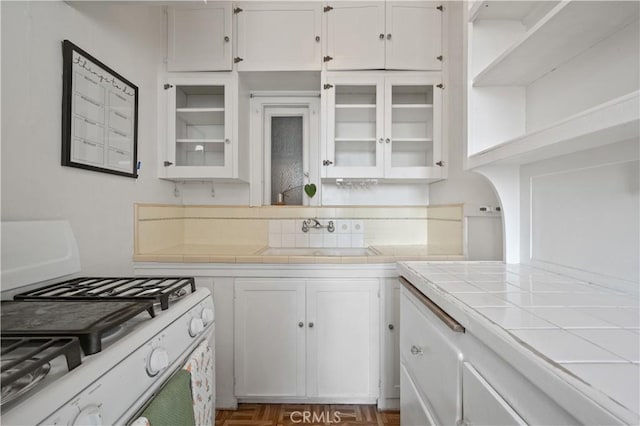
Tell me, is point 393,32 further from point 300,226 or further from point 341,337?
point 341,337

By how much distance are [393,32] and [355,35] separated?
0.25 metres

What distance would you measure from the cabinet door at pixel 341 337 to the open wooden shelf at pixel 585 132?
1.04m

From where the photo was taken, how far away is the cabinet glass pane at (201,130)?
2.10m

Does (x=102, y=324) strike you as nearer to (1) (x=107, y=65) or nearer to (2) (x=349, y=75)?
(1) (x=107, y=65)

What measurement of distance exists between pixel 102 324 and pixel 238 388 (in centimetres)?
132

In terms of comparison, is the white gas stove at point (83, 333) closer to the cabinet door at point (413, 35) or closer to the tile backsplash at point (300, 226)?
the tile backsplash at point (300, 226)

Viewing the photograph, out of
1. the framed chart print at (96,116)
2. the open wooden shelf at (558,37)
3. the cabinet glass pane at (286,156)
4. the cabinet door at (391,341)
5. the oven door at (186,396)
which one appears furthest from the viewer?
the cabinet glass pane at (286,156)

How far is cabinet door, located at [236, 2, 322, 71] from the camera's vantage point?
80.4 inches

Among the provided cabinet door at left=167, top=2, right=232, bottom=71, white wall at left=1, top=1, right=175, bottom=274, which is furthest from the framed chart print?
cabinet door at left=167, top=2, right=232, bottom=71

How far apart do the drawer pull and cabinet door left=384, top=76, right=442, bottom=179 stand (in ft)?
3.43

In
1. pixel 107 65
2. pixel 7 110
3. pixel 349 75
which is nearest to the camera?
pixel 7 110

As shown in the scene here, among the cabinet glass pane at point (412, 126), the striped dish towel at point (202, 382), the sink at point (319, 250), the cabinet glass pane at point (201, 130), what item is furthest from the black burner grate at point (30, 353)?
the cabinet glass pane at point (412, 126)

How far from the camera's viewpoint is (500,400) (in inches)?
23.0

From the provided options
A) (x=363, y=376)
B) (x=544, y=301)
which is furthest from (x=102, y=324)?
(x=363, y=376)
